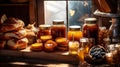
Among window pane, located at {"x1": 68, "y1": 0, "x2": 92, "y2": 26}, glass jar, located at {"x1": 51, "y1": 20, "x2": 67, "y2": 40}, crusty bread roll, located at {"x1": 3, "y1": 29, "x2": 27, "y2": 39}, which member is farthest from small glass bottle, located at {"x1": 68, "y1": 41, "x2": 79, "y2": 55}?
crusty bread roll, located at {"x1": 3, "y1": 29, "x2": 27, "y2": 39}

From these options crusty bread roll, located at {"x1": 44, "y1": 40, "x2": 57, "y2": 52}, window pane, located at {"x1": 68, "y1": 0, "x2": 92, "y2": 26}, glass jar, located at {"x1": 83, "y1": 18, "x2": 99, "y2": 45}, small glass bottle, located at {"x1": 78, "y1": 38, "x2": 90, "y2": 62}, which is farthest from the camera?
window pane, located at {"x1": 68, "y1": 0, "x2": 92, "y2": 26}

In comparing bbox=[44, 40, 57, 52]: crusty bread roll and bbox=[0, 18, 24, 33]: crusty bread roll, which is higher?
bbox=[0, 18, 24, 33]: crusty bread roll

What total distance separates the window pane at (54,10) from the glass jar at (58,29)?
271 mm

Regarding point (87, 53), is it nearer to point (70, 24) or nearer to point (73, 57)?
point (73, 57)

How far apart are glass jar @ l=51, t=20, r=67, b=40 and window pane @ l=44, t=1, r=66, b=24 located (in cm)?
27

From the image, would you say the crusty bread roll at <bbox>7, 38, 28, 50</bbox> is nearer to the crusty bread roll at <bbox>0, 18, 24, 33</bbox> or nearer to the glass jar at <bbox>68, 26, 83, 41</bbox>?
the crusty bread roll at <bbox>0, 18, 24, 33</bbox>

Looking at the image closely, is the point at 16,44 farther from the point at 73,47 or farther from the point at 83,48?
the point at 83,48

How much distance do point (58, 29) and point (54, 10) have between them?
35cm

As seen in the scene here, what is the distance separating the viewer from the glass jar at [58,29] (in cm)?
274

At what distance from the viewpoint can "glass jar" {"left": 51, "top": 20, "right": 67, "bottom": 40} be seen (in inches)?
108

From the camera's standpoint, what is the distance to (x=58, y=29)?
2.76m

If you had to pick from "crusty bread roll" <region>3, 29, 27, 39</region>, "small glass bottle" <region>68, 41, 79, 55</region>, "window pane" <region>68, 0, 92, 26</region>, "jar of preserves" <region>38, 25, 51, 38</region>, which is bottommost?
"small glass bottle" <region>68, 41, 79, 55</region>

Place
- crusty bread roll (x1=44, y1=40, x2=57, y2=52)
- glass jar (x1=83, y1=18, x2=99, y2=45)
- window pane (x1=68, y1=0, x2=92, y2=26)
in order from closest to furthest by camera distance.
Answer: glass jar (x1=83, y1=18, x2=99, y2=45) < crusty bread roll (x1=44, y1=40, x2=57, y2=52) < window pane (x1=68, y1=0, x2=92, y2=26)

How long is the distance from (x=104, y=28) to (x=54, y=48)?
0.53 m
